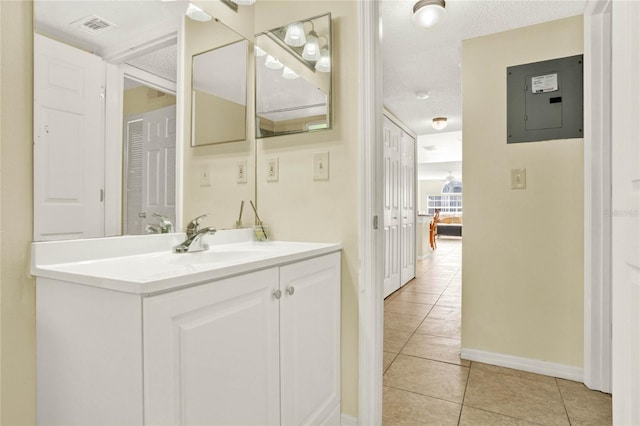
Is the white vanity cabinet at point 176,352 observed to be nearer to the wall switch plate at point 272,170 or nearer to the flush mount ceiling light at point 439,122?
the wall switch plate at point 272,170

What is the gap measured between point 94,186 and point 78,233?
0.16 metres

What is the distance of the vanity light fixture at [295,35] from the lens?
1.67 meters

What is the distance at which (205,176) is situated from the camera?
163 centimetres

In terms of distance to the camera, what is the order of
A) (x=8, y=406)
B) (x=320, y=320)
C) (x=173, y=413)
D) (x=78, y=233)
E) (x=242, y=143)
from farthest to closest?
1. (x=242, y=143)
2. (x=320, y=320)
3. (x=78, y=233)
4. (x=8, y=406)
5. (x=173, y=413)

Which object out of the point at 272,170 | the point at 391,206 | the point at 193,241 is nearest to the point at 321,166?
the point at 272,170

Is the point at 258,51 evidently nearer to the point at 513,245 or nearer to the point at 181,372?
the point at 181,372

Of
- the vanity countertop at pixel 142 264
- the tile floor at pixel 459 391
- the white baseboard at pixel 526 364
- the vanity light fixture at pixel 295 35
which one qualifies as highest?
the vanity light fixture at pixel 295 35

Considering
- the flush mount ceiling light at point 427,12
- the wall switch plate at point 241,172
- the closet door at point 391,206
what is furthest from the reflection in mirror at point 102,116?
the closet door at point 391,206

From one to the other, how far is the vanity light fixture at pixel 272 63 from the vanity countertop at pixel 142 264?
0.98m

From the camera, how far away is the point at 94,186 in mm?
1105

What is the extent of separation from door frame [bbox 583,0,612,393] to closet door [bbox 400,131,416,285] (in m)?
2.45

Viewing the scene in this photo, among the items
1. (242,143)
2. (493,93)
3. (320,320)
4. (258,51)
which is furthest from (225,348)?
(493,93)

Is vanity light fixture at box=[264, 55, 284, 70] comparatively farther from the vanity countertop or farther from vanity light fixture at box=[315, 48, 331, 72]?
the vanity countertop

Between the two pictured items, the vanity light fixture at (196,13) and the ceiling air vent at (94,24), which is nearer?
the ceiling air vent at (94,24)
